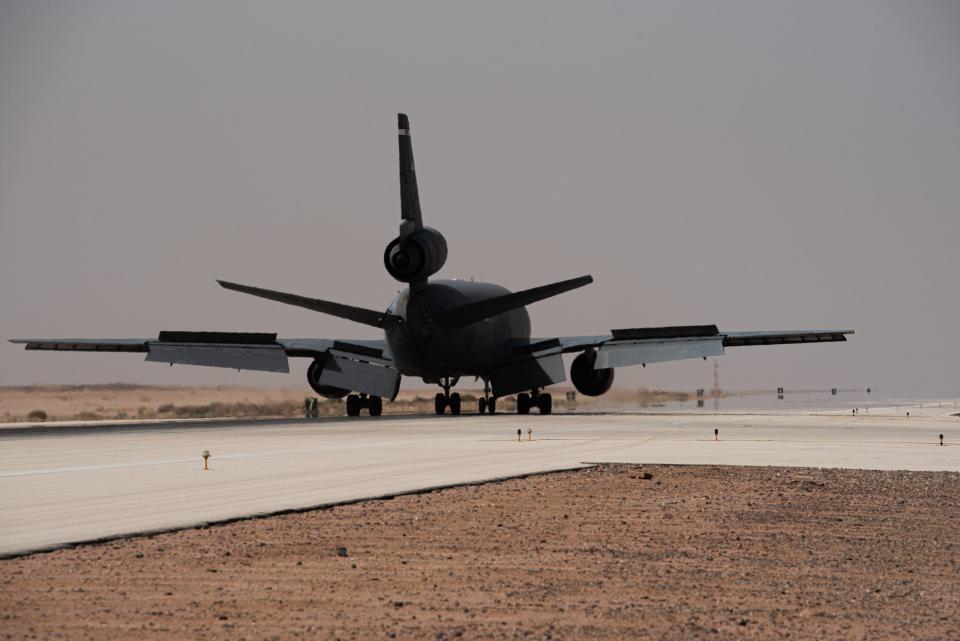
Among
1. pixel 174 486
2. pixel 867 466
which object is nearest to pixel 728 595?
pixel 174 486

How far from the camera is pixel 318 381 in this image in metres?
49.0

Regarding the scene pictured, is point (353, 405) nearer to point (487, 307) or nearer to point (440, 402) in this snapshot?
point (440, 402)

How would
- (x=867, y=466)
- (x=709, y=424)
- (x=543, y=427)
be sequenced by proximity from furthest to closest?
(x=709, y=424), (x=543, y=427), (x=867, y=466)

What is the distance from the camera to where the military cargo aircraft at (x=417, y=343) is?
44.9m

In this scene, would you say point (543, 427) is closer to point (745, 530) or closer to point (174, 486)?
point (174, 486)

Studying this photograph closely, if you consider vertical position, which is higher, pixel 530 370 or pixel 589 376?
pixel 530 370

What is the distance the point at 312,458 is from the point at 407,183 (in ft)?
80.0

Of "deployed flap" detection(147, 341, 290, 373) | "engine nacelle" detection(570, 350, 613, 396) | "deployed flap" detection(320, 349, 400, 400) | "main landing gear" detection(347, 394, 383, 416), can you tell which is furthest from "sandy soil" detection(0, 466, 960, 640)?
"engine nacelle" detection(570, 350, 613, 396)

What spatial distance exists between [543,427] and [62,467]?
19.5 metres

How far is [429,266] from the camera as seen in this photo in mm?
44594

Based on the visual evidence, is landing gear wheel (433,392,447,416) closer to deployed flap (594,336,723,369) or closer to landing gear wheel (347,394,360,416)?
landing gear wheel (347,394,360,416)

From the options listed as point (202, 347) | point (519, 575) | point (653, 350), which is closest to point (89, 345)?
point (202, 347)

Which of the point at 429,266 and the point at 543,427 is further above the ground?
the point at 429,266

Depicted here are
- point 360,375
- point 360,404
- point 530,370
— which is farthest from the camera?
point 530,370
